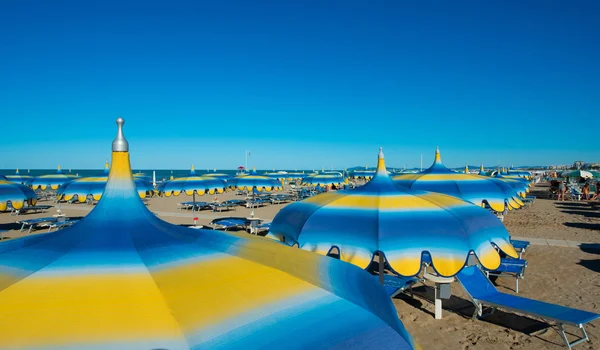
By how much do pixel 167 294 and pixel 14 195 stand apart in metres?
10.3

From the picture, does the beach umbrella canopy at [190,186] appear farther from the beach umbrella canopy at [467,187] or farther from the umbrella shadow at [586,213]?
the umbrella shadow at [586,213]

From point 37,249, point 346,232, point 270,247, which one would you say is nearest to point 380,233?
point 346,232

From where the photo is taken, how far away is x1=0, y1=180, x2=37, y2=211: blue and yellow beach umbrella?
926 cm

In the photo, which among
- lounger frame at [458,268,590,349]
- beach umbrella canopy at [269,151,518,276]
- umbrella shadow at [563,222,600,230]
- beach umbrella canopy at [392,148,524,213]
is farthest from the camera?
umbrella shadow at [563,222,600,230]

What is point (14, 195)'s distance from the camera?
962cm

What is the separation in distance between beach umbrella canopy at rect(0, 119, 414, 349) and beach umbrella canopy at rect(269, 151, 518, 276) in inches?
63.6

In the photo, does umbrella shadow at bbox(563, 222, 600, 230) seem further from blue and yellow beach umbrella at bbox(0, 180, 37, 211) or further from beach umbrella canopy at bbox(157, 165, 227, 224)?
blue and yellow beach umbrella at bbox(0, 180, 37, 211)

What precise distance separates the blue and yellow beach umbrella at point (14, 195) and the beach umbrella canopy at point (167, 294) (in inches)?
342

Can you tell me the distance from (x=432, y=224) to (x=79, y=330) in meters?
3.39

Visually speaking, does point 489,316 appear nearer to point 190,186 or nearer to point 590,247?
point 590,247

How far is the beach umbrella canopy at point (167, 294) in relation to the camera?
149cm

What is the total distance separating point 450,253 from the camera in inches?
148

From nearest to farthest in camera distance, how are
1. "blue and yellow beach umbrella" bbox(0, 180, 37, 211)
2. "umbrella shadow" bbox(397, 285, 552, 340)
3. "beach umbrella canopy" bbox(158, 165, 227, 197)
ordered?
"umbrella shadow" bbox(397, 285, 552, 340), "blue and yellow beach umbrella" bbox(0, 180, 37, 211), "beach umbrella canopy" bbox(158, 165, 227, 197)

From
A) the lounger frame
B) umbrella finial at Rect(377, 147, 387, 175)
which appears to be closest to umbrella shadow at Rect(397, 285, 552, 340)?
the lounger frame
